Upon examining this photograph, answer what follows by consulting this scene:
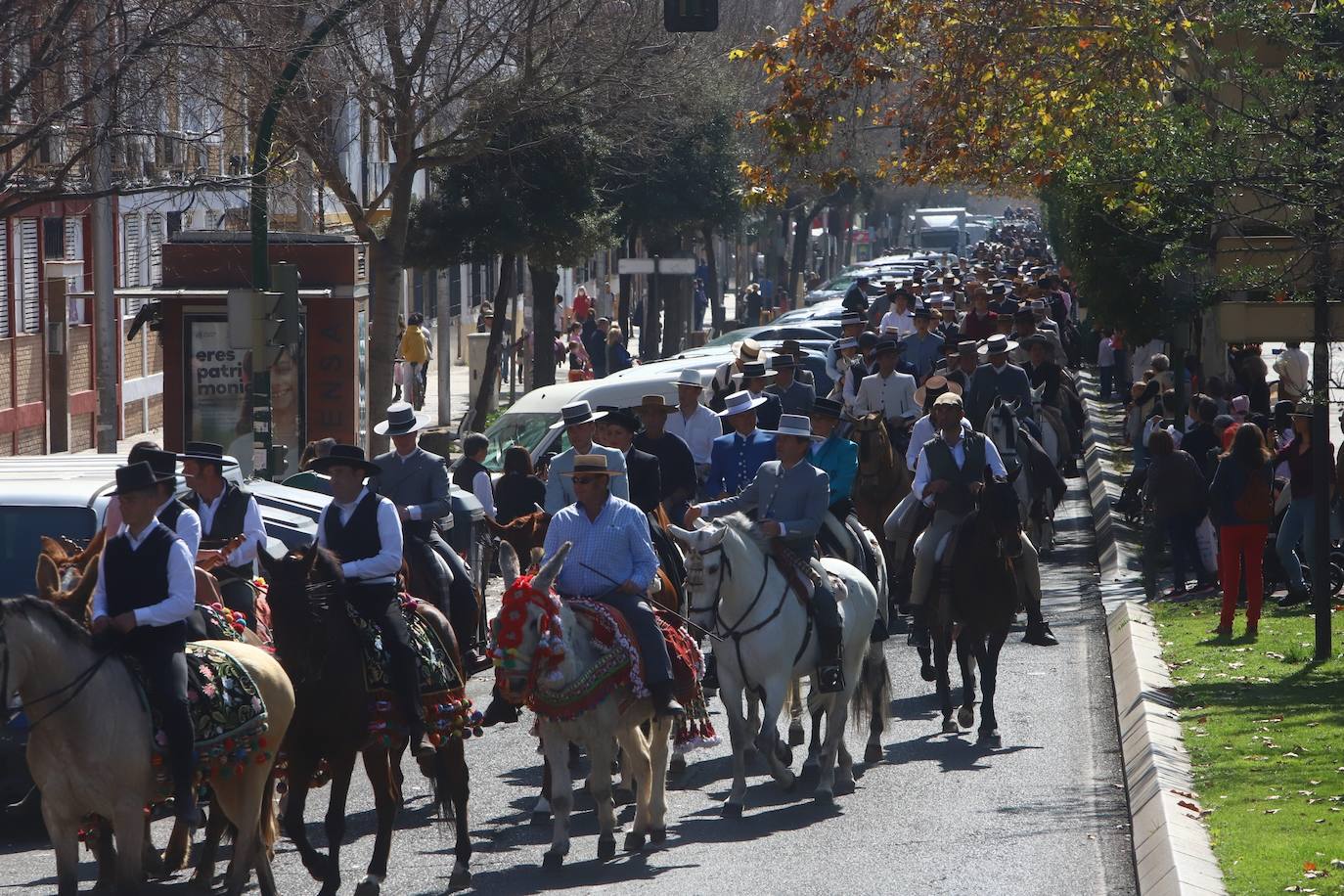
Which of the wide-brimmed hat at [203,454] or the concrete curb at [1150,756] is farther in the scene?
the wide-brimmed hat at [203,454]

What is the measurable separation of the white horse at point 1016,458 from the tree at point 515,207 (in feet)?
37.6

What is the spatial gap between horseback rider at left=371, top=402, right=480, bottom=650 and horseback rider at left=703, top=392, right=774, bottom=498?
2443 mm

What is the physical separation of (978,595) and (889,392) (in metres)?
7.55

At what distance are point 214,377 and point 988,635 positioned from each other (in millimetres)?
12241

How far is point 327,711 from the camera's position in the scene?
9195 mm

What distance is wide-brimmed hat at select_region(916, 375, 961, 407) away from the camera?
18.1m

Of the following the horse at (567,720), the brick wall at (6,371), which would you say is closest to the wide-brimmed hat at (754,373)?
the horse at (567,720)

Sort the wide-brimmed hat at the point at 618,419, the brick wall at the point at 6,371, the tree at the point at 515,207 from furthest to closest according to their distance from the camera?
the tree at the point at 515,207, the brick wall at the point at 6,371, the wide-brimmed hat at the point at 618,419

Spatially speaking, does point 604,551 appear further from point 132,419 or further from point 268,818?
point 132,419

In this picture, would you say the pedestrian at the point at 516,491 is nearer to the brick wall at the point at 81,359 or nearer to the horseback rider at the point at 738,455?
the horseback rider at the point at 738,455

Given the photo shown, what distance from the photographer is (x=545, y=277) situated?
118ft

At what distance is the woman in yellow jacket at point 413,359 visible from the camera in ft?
124

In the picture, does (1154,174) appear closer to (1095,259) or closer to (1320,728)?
(1320,728)

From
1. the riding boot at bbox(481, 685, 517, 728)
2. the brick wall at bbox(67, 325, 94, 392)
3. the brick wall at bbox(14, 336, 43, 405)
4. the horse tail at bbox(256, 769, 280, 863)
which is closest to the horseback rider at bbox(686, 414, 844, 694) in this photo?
the riding boot at bbox(481, 685, 517, 728)
